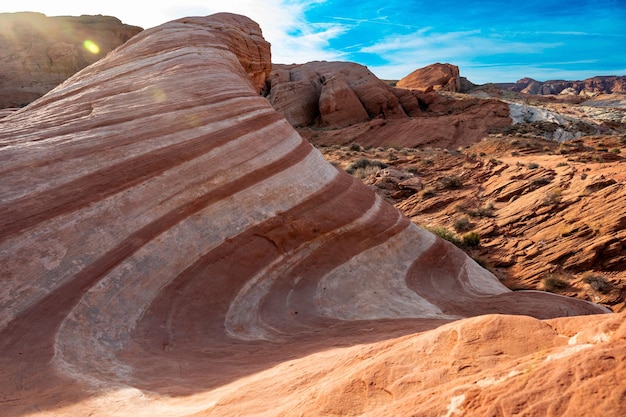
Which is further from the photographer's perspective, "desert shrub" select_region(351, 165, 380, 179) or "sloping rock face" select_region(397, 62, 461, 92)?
"sloping rock face" select_region(397, 62, 461, 92)

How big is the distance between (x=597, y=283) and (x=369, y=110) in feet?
113

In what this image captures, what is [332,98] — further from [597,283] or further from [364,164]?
[597,283]

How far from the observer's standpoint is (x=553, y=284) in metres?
9.98

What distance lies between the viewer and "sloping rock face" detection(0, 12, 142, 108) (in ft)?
118

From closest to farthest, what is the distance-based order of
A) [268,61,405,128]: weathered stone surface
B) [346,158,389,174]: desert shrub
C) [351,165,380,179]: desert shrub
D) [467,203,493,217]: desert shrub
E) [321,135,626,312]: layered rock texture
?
[321,135,626,312]: layered rock texture, [467,203,493,217]: desert shrub, [351,165,380,179]: desert shrub, [346,158,389,174]: desert shrub, [268,61,405,128]: weathered stone surface

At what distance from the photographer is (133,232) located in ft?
16.5

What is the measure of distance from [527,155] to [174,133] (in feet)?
71.2

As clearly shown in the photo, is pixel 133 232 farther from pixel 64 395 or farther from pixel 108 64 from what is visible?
pixel 108 64

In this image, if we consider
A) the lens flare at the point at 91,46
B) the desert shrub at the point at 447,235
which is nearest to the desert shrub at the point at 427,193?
the desert shrub at the point at 447,235

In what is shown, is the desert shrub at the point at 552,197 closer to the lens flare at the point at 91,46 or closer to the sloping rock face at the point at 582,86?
the lens flare at the point at 91,46

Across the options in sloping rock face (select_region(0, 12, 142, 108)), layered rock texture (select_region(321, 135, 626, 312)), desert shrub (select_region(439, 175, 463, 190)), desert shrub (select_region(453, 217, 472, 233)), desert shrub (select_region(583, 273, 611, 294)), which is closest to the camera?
desert shrub (select_region(583, 273, 611, 294))

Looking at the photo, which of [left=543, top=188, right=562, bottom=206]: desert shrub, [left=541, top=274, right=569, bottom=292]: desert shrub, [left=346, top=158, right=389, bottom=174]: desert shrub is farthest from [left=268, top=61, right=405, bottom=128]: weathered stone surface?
[left=541, top=274, right=569, bottom=292]: desert shrub

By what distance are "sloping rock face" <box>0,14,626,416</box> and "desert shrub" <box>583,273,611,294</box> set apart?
10.9 feet

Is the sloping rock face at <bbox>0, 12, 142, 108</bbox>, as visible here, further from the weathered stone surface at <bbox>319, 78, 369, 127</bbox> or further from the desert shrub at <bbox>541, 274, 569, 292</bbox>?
the desert shrub at <bbox>541, 274, 569, 292</bbox>
